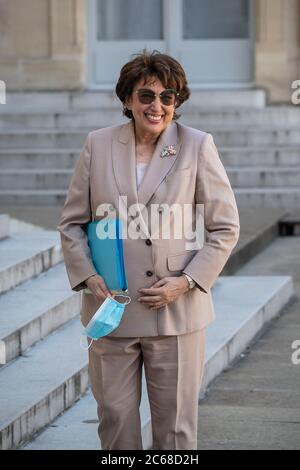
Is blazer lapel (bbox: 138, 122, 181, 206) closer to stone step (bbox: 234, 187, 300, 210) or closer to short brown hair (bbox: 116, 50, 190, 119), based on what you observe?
short brown hair (bbox: 116, 50, 190, 119)

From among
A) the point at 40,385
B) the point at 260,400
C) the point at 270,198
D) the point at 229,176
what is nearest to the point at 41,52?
the point at 229,176

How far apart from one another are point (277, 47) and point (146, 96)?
11.6 metres

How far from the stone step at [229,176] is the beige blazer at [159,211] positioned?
9.89m

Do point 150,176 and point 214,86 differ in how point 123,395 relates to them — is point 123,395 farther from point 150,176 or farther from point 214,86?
point 214,86

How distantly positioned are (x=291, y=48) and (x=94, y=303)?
463 inches

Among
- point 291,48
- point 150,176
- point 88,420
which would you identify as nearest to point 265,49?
point 291,48

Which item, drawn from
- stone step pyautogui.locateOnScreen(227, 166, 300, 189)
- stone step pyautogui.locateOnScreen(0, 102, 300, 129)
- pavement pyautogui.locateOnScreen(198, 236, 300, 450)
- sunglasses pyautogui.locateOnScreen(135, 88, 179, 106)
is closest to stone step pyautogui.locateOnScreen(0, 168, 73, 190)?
stone step pyautogui.locateOnScreen(0, 102, 300, 129)

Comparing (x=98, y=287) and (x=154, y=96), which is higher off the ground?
(x=154, y=96)

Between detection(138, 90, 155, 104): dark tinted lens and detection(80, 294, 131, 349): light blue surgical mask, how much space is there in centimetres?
76

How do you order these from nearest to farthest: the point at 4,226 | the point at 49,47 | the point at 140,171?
the point at 140,171 < the point at 4,226 < the point at 49,47

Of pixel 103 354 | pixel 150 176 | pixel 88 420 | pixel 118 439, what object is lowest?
pixel 88 420

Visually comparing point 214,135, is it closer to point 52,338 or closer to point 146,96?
point 52,338

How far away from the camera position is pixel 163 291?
4.69m
